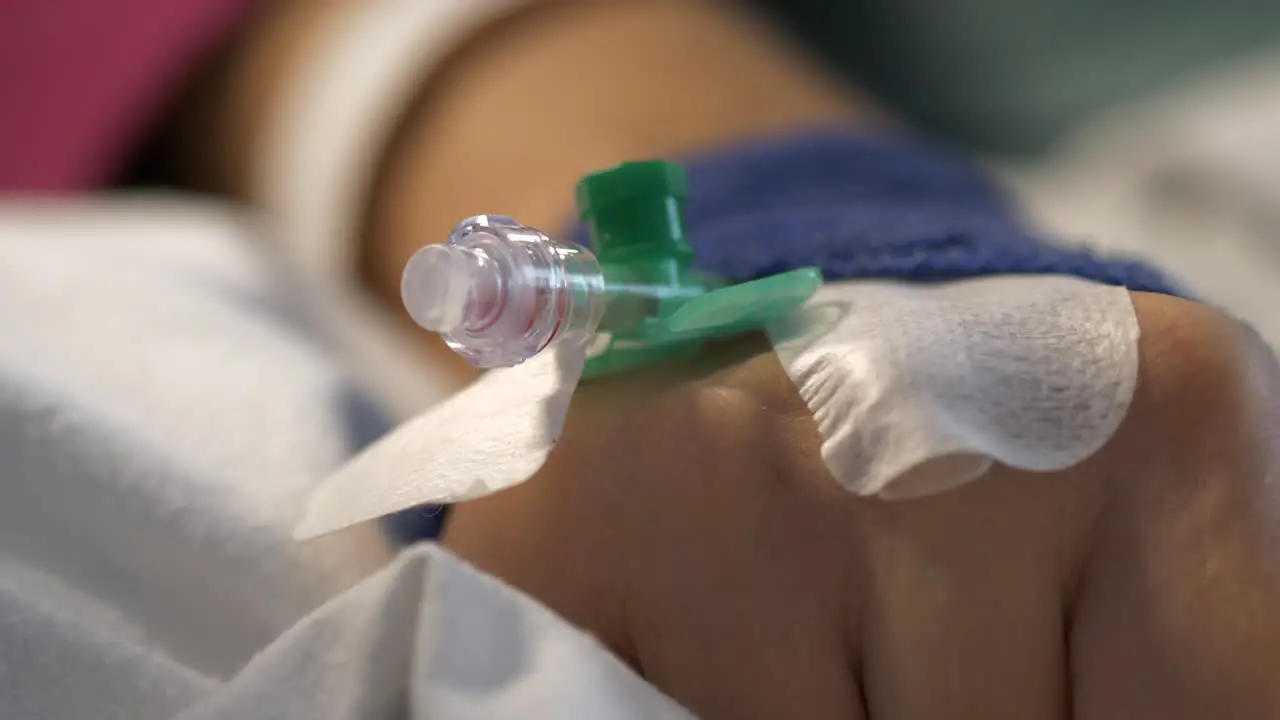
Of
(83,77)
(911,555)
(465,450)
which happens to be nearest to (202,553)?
(465,450)

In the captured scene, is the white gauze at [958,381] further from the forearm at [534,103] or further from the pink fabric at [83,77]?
the pink fabric at [83,77]

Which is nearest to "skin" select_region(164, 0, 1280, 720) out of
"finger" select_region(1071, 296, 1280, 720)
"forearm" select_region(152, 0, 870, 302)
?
"finger" select_region(1071, 296, 1280, 720)

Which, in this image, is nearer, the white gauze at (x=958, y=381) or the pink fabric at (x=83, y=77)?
the white gauze at (x=958, y=381)

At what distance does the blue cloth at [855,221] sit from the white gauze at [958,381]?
0.19ft

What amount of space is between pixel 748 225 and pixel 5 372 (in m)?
0.32

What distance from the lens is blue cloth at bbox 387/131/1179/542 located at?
0.40m

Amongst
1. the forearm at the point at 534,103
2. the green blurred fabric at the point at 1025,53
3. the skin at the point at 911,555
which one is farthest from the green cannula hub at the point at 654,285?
the green blurred fabric at the point at 1025,53

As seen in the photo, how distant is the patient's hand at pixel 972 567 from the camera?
30cm

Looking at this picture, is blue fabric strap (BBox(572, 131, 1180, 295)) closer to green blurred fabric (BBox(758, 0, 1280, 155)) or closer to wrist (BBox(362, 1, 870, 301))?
wrist (BBox(362, 1, 870, 301))

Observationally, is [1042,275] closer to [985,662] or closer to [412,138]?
[985,662]

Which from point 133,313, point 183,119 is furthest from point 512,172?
point 183,119

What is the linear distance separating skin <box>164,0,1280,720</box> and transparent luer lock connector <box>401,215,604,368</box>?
1.7 inches

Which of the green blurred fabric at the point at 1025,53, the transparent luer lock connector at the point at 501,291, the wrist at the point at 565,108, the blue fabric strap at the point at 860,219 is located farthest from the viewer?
the green blurred fabric at the point at 1025,53

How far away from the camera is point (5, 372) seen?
0.43 meters
